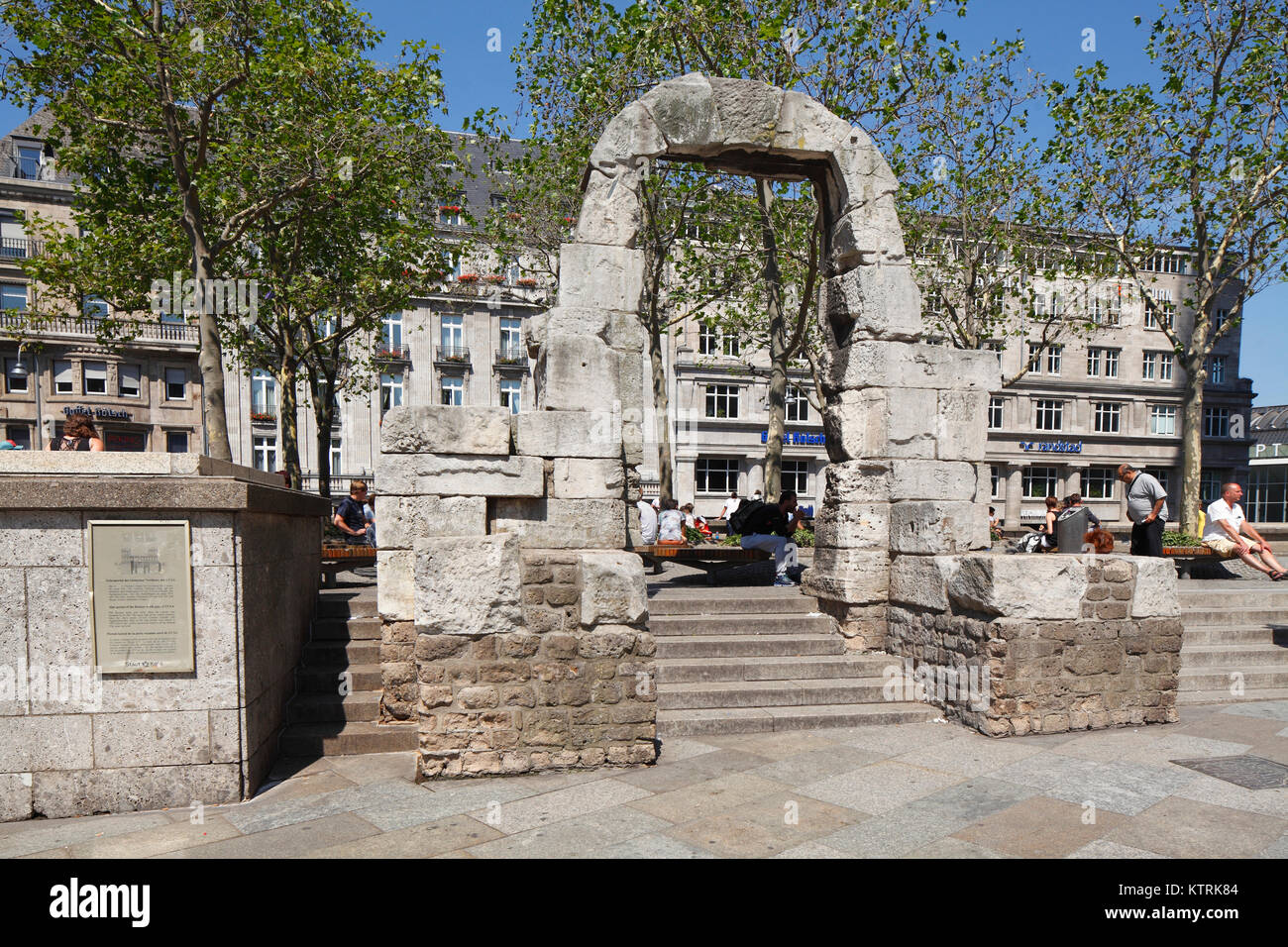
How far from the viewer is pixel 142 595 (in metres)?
4.96

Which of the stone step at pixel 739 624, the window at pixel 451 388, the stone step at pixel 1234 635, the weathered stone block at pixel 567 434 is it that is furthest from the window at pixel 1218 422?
the weathered stone block at pixel 567 434

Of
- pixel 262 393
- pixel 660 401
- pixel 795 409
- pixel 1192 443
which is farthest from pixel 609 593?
pixel 795 409

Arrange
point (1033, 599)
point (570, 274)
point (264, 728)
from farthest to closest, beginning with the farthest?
point (570, 274) → point (1033, 599) → point (264, 728)

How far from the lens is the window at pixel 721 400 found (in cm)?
3862

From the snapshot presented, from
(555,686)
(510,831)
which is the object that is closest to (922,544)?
(555,686)

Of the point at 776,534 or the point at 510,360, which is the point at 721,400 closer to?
the point at 510,360

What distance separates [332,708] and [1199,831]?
5.76 meters

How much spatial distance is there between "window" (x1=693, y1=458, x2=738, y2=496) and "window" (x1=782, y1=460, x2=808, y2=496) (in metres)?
2.69

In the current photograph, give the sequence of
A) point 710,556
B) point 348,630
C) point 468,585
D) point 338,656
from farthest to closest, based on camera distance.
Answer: point 710,556 → point 348,630 → point 338,656 → point 468,585

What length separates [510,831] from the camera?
4.54 meters

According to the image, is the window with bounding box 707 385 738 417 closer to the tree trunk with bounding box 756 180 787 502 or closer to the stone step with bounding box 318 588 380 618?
the tree trunk with bounding box 756 180 787 502

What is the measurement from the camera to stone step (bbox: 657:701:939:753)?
20.9 feet

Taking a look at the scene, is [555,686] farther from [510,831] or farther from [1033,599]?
[1033,599]
